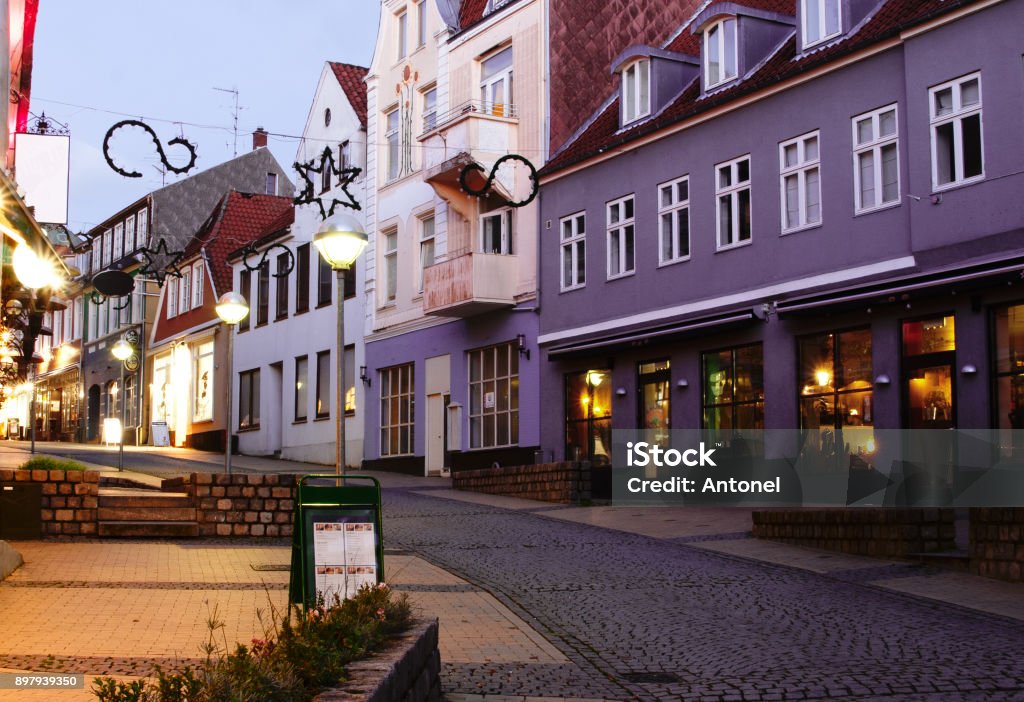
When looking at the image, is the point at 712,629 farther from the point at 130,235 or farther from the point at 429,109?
the point at 130,235

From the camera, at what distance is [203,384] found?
157 ft

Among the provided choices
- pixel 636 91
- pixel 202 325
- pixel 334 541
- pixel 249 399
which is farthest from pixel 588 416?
pixel 202 325

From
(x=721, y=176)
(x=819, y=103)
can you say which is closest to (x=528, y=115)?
(x=721, y=176)

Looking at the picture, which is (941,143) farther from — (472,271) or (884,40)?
(472,271)

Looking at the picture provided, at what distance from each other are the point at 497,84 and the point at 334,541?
24.2 metres

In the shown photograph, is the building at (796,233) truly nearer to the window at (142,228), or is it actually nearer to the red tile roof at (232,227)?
the red tile roof at (232,227)

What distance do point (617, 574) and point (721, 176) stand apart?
12310 millimetres

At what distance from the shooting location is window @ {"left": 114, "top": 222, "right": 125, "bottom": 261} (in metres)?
59.4

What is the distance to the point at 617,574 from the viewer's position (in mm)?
15031

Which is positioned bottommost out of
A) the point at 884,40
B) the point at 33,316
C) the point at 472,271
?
the point at 33,316

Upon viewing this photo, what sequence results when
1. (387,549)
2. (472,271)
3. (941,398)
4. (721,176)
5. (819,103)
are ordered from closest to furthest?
(387,549), (941,398), (819,103), (721,176), (472,271)

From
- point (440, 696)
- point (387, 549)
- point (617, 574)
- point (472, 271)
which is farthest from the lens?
point (472, 271)

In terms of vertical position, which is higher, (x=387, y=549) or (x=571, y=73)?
(x=571, y=73)

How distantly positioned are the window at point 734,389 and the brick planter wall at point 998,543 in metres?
9.40
